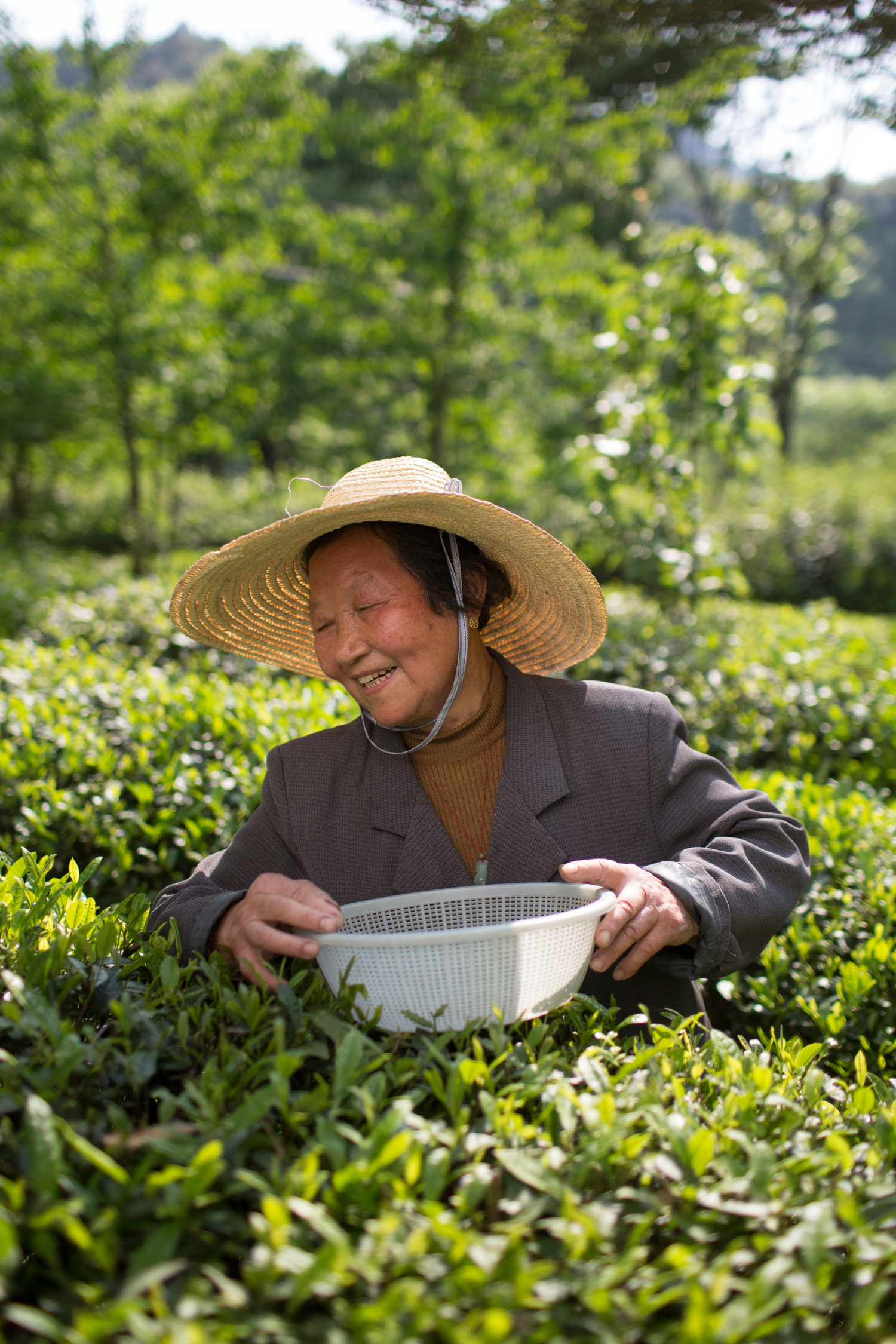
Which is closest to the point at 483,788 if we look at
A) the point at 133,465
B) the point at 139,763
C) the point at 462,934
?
the point at 462,934

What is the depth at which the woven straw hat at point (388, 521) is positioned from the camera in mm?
1836

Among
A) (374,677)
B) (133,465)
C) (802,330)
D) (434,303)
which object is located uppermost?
(802,330)

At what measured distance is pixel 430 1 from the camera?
3.37 m

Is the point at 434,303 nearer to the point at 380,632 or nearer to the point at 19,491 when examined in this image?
the point at 19,491

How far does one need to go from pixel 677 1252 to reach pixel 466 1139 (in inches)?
10.7

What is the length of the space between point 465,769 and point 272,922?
73 centimetres

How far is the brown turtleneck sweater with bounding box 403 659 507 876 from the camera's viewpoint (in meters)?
2.01

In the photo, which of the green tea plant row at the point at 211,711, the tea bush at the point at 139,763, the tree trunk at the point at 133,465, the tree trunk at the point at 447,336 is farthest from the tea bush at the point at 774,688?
the tree trunk at the point at 447,336

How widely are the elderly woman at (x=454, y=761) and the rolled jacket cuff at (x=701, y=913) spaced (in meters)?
0.02

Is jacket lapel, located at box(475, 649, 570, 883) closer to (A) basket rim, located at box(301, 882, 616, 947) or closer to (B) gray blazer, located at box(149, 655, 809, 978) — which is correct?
(B) gray blazer, located at box(149, 655, 809, 978)

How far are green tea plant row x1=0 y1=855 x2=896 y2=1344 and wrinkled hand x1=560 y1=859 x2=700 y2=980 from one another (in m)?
0.13

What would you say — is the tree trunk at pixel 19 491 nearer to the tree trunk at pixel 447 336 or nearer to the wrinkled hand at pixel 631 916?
the tree trunk at pixel 447 336

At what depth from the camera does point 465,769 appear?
2059mm

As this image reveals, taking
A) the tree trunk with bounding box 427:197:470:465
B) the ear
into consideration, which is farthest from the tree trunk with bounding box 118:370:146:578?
the ear
